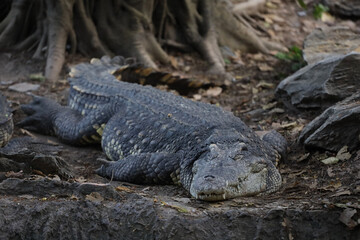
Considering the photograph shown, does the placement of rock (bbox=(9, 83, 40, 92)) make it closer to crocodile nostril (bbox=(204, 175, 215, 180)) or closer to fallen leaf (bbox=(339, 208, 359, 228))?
crocodile nostril (bbox=(204, 175, 215, 180))

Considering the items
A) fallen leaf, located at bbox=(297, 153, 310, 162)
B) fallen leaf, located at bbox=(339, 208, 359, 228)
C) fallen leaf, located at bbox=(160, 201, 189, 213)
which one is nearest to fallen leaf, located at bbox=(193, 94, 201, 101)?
fallen leaf, located at bbox=(297, 153, 310, 162)

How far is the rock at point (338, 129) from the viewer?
4590 millimetres

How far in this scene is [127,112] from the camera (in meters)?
5.76

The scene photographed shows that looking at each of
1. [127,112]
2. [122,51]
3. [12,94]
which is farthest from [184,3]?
[127,112]

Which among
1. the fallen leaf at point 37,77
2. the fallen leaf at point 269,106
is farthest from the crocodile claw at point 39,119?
the fallen leaf at point 269,106

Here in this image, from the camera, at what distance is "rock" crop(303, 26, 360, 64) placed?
24.5 ft

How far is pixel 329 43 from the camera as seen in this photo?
26.0 feet

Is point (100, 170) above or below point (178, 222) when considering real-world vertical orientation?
below

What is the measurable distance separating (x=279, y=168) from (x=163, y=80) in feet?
10.7

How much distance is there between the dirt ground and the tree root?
0.77 feet

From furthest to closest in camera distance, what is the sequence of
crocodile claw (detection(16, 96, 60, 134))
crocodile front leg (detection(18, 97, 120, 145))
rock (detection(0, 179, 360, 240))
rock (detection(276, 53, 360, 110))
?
crocodile claw (detection(16, 96, 60, 134)), crocodile front leg (detection(18, 97, 120, 145)), rock (detection(276, 53, 360, 110)), rock (detection(0, 179, 360, 240))

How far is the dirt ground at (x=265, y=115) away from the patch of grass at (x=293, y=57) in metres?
0.07

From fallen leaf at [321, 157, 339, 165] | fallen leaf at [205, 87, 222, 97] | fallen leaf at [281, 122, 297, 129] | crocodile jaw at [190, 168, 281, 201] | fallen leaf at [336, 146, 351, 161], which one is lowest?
fallen leaf at [205, 87, 222, 97]

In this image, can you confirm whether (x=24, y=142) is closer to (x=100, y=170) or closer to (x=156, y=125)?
(x=100, y=170)
